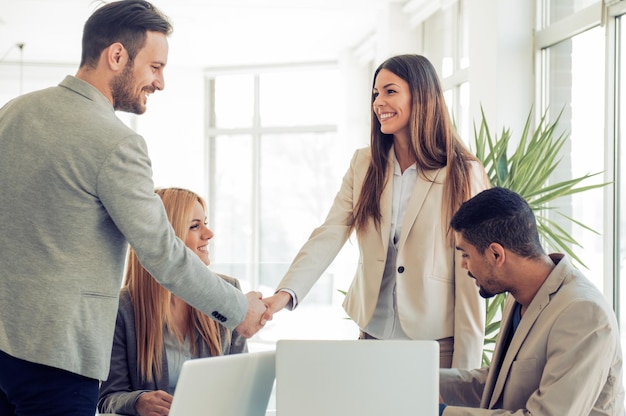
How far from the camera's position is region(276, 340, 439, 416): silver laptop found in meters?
1.55

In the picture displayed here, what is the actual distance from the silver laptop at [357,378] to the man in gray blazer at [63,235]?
48cm

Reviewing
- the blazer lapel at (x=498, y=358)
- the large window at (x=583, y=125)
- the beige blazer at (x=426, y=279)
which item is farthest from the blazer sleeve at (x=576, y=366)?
the large window at (x=583, y=125)

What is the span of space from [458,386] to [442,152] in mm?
745

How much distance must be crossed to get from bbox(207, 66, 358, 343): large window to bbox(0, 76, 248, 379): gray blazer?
27.7 ft

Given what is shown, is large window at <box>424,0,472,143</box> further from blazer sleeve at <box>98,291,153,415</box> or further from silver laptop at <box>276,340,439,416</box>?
silver laptop at <box>276,340,439,416</box>

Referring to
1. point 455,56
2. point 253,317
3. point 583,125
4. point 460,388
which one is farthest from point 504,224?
point 455,56

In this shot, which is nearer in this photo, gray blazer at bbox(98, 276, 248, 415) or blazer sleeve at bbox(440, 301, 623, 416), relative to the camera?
blazer sleeve at bbox(440, 301, 623, 416)

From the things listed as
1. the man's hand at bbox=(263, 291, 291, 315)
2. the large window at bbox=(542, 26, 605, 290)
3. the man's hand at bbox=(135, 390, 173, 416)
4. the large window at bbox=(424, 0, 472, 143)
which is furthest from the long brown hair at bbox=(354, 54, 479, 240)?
the large window at bbox=(424, 0, 472, 143)

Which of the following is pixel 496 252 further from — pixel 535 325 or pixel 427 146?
pixel 427 146

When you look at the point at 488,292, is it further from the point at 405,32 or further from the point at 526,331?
the point at 405,32

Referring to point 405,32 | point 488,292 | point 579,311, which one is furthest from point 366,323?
point 405,32

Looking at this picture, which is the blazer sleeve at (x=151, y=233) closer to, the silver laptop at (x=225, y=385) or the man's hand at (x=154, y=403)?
the man's hand at (x=154, y=403)

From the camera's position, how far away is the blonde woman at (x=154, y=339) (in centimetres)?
231

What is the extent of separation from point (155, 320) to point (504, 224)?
1.06 m
